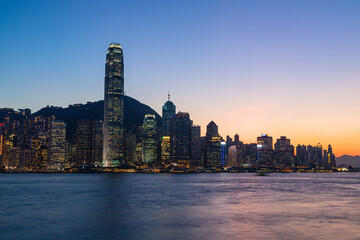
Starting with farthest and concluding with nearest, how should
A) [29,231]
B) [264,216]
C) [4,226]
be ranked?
[264,216], [4,226], [29,231]

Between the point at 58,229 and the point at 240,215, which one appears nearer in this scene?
the point at 58,229

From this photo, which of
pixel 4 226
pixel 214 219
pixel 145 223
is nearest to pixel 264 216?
pixel 214 219

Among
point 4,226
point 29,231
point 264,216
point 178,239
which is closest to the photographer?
point 178,239

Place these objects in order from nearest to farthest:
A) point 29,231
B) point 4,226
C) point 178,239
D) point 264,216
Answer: point 178,239, point 29,231, point 4,226, point 264,216

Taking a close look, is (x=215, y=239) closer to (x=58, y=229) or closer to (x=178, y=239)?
(x=178, y=239)

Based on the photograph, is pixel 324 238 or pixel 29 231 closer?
pixel 324 238

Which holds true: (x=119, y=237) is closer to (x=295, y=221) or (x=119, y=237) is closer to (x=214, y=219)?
(x=214, y=219)

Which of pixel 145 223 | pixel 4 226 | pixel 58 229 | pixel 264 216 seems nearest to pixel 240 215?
pixel 264 216

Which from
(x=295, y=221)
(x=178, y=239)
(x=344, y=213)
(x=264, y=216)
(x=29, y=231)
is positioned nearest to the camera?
(x=178, y=239)

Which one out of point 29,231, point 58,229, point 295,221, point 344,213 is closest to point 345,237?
point 295,221
